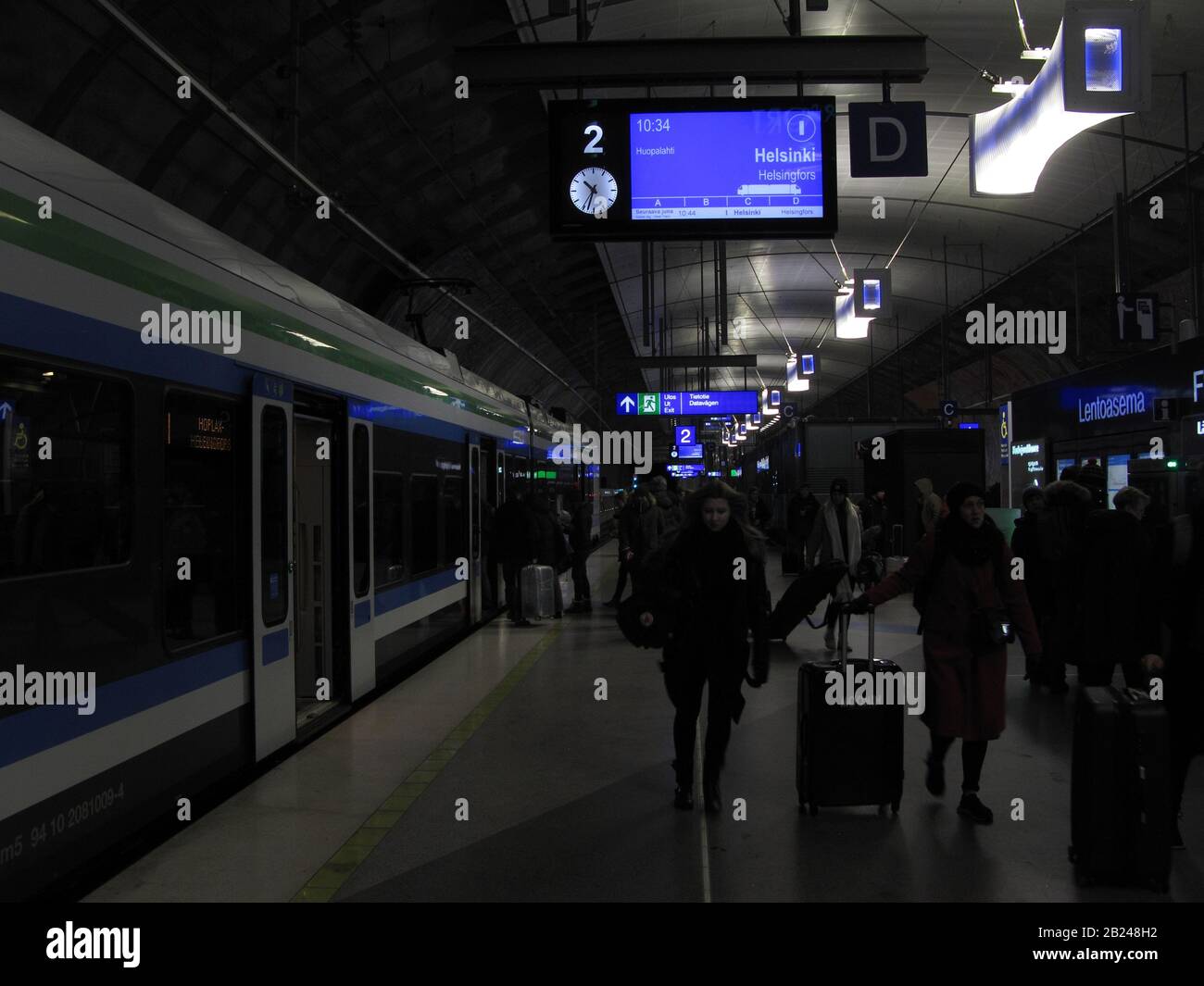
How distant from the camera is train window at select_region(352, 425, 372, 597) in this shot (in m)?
8.39

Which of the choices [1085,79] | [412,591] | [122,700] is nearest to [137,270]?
[122,700]

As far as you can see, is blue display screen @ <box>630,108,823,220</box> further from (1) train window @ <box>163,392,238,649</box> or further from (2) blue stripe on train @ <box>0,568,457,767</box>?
(2) blue stripe on train @ <box>0,568,457,767</box>

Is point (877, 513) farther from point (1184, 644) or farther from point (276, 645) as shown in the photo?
point (1184, 644)

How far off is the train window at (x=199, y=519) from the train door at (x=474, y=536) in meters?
7.17

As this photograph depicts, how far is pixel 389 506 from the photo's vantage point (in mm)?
9391

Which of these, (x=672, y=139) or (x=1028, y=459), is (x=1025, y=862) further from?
(x=1028, y=459)

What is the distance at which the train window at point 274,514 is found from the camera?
652 centimetres

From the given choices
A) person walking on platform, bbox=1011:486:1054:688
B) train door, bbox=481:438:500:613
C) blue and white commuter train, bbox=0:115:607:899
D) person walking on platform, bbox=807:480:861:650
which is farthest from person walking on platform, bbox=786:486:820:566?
blue and white commuter train, bbox=0:115:607:899

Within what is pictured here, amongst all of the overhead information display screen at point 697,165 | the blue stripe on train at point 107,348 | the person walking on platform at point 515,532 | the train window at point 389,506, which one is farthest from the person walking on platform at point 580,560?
the blue stripe on train at point 107,348

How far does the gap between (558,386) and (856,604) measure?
41.4m

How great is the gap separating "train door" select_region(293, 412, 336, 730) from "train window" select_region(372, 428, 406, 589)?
2.63ft

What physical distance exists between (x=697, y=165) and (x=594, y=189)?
712mm

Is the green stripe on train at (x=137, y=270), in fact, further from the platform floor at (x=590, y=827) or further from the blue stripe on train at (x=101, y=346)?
the platform floor at (x=590, y=827)
